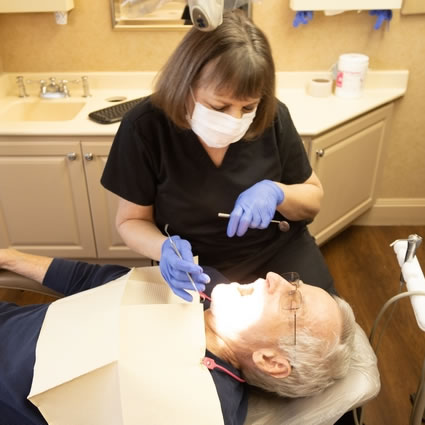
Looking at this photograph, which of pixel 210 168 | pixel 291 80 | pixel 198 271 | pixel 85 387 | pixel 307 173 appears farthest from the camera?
pixel 291 80

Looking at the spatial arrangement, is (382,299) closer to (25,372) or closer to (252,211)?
(252,211)

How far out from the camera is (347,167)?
2.31 metres

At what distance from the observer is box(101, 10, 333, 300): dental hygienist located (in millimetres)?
1107

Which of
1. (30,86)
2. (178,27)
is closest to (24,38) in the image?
(30,86)

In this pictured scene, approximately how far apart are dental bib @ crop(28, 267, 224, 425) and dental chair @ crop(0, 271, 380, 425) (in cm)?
15

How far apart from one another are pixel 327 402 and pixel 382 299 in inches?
50.2

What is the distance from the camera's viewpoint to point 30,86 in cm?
239

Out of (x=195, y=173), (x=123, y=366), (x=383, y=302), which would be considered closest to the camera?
(x=123, y=366)

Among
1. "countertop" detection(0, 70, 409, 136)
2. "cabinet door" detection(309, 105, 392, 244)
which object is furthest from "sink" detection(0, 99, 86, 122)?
"cabinet door" detection(309, 105, 392, 244)

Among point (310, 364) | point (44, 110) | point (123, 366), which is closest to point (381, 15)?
point (44, 110)

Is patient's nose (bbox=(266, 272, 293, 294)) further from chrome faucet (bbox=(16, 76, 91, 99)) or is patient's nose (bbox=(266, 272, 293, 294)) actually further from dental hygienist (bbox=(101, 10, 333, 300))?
chrome faucet (bbox=(16, 76, 91, 99))

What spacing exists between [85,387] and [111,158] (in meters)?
0.62

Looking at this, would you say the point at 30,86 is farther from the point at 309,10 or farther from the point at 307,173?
the point at 307,173

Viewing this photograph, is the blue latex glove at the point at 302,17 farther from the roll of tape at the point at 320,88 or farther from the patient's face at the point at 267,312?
the patient's face at the point at 267,312
